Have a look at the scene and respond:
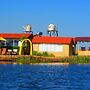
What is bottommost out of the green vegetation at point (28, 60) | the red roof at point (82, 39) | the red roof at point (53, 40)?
the green vegetation at point (28, 60)

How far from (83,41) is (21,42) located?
14.2 m

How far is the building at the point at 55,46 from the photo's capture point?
67.1 m

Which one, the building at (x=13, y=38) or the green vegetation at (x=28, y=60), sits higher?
the building at (x=13, y=38)

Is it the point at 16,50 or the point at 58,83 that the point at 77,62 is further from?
the point at 58,83

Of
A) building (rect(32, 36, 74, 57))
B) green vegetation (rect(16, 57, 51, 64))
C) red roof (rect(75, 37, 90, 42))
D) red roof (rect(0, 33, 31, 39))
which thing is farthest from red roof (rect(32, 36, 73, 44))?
green vegetation (rect(16, 57, 51, 64))

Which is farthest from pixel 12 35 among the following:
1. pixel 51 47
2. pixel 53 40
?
pixel 51 47

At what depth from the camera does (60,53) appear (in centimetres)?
6712

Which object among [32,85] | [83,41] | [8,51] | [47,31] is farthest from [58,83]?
[47,31]

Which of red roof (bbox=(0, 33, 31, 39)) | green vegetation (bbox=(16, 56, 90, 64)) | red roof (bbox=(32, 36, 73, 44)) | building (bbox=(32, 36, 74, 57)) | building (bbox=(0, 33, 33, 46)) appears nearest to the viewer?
green vegetation (bbox=(16, 56, 90, 64))

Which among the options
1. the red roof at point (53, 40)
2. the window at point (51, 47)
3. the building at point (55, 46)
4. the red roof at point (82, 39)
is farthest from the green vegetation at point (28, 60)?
the red roof at point (82, 39)

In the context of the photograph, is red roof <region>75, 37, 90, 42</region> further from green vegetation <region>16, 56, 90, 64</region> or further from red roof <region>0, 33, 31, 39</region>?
green vegetation <region>16, 56, 90, 64</region>

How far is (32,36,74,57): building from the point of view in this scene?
67088 millimetres

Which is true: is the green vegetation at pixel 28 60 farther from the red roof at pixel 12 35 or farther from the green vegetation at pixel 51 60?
the red roof at pixel 12 35

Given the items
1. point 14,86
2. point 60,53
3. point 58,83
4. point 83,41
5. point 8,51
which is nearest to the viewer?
point 14,86
